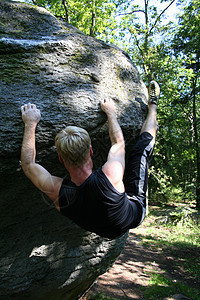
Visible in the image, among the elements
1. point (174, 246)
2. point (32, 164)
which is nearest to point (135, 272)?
point (174, 246)

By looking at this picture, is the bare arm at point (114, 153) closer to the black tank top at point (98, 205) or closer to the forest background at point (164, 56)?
the black tank top at point (98, 205)

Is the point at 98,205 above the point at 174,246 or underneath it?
above

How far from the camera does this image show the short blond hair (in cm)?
189

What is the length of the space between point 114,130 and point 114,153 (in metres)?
0.30

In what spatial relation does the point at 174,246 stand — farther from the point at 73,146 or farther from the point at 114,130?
the point at 73,146

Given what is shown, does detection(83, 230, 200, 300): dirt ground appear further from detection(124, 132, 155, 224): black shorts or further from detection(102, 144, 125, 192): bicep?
detection(102, 144, 125, 192): bicep

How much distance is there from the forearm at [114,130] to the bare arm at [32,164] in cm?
68

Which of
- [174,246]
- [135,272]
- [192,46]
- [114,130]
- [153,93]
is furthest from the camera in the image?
[192,46]

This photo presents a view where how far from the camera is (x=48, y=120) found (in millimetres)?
2266

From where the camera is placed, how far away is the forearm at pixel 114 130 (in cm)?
238

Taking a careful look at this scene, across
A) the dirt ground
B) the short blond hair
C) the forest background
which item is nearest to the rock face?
the short blond hair

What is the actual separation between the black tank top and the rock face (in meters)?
0.52

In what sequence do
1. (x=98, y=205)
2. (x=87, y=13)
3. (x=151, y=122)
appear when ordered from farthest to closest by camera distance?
(x=87, y=13), (x=151, y=122), (x=98, y=205)

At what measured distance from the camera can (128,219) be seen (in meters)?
2.07
